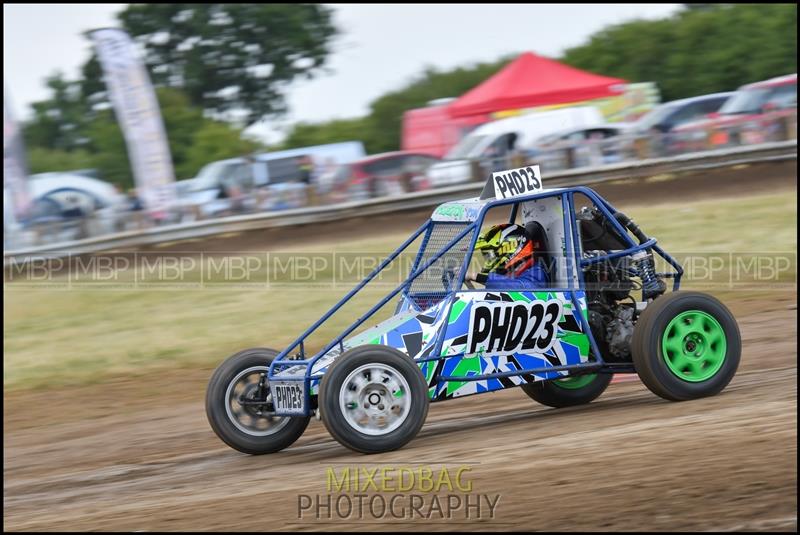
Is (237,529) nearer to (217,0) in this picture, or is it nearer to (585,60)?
(585,60)

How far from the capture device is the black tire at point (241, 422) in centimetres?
720

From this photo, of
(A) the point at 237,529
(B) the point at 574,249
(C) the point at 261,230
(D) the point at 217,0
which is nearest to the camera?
(A) the point at 237,529

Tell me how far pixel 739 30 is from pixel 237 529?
34946 mm

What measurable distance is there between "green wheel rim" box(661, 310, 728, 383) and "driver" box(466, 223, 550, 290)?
2.99 feet

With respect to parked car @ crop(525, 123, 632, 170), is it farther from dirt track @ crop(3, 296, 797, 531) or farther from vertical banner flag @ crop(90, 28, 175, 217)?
dirt track @ crop(3, 296, 797, 531)

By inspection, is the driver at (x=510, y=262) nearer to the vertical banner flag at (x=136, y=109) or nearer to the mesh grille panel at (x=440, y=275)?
the mesh grille panel at (x=440, y=275)

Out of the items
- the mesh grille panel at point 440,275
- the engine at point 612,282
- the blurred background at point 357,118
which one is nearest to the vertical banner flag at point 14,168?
the blurred background at point 357,118

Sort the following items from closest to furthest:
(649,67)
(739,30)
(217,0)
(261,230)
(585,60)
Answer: (261,230)
(739,30)
(649,67)
(585,60)
(217,0)

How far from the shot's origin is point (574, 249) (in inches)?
295

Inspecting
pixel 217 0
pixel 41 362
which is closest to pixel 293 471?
pixel 41 362

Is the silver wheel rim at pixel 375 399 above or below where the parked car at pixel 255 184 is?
below

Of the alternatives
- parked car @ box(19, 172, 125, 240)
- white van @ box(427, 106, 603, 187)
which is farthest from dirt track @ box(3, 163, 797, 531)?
white van @ box(427, 106, 603, 187)

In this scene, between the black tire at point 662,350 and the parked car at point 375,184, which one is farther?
the parked car at point 375,184

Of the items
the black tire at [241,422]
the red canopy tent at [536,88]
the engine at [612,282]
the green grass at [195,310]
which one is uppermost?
the red canopy tent at [536,88]
